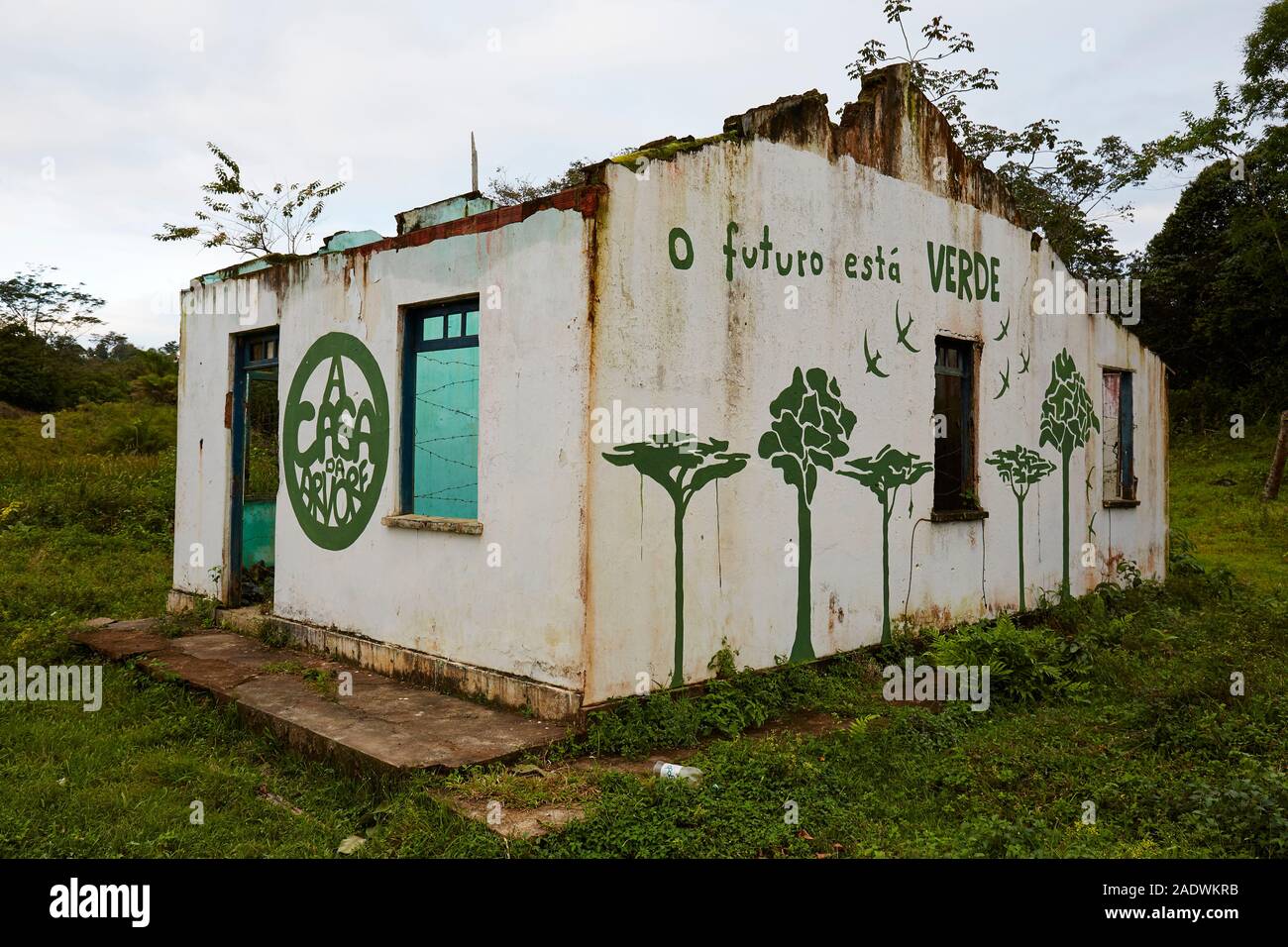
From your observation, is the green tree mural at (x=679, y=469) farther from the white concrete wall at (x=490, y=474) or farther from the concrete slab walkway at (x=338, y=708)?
the concrete slab walkway at (x=338, y=708)

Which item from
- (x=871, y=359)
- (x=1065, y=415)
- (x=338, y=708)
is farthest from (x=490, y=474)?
(x=1065, y=415)

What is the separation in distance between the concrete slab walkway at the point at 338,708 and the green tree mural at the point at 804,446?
2.27m

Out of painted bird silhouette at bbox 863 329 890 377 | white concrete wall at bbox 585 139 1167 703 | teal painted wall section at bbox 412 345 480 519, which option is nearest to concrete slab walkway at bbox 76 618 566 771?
white concrete wall at bbox 585 139 1167 703

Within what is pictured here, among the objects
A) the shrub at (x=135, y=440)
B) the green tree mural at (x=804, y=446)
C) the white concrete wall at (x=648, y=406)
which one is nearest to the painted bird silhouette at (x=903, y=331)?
the white concrete wall at (x=648, y=406)

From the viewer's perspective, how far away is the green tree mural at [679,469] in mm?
5895

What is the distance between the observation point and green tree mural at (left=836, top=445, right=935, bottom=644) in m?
7.55

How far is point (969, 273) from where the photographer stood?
877cm

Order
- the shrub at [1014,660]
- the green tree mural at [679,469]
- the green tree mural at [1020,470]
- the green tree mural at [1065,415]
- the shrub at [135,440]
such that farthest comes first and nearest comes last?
1. the shrub at [135,440]
2. the green tree mural at [1065,415]
3. the green tree mural at [1020,470]
4. the shrub at [1014,660]
5. the green tree mural at [679,469]

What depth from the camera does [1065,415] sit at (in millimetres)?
9961

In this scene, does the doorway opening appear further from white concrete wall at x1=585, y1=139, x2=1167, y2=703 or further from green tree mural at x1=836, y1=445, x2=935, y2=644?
green tree mural at x1=836, y1=445, x2=935, y2=644

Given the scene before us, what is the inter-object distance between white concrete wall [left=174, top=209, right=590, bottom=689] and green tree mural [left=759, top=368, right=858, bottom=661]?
5.51 feet

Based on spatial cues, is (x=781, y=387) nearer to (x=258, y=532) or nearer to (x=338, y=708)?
(x=338, y=708)

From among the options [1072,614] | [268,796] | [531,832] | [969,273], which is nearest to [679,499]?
[531,832]

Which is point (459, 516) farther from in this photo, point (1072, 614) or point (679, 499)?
point (1072, 614)
